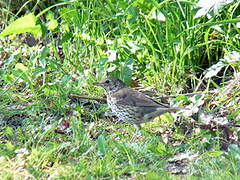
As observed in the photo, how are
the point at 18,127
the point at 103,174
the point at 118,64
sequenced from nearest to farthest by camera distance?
the point at 103,174 → the point at 18,127 → the point at 118,64

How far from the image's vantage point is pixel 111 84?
5465mm

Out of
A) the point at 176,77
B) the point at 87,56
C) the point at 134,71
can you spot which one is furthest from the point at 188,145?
the point at 87,56

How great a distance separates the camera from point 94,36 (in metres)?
6.12

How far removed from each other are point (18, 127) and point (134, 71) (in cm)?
137

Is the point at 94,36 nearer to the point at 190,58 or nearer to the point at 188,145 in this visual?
the point at 190,58

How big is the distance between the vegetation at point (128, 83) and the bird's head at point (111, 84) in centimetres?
22

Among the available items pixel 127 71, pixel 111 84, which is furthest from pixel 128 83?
pixel 111 84

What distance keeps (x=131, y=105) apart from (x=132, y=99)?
0.22 ft

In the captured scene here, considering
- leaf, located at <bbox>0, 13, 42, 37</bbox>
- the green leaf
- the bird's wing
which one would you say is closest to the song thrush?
the bird's wing

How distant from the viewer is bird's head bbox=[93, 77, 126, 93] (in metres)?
5.42

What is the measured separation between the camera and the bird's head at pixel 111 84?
5422mm

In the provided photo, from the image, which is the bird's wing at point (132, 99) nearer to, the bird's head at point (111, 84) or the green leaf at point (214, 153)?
the bird's head at point (111, 84)

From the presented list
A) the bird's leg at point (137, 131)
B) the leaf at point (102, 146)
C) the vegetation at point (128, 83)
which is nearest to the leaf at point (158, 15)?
the vegetation at point (128, 83)

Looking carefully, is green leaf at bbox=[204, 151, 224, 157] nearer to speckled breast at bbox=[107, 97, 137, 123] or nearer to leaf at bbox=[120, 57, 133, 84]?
speckled breast at bbox=[107, 97, 137, 123]
